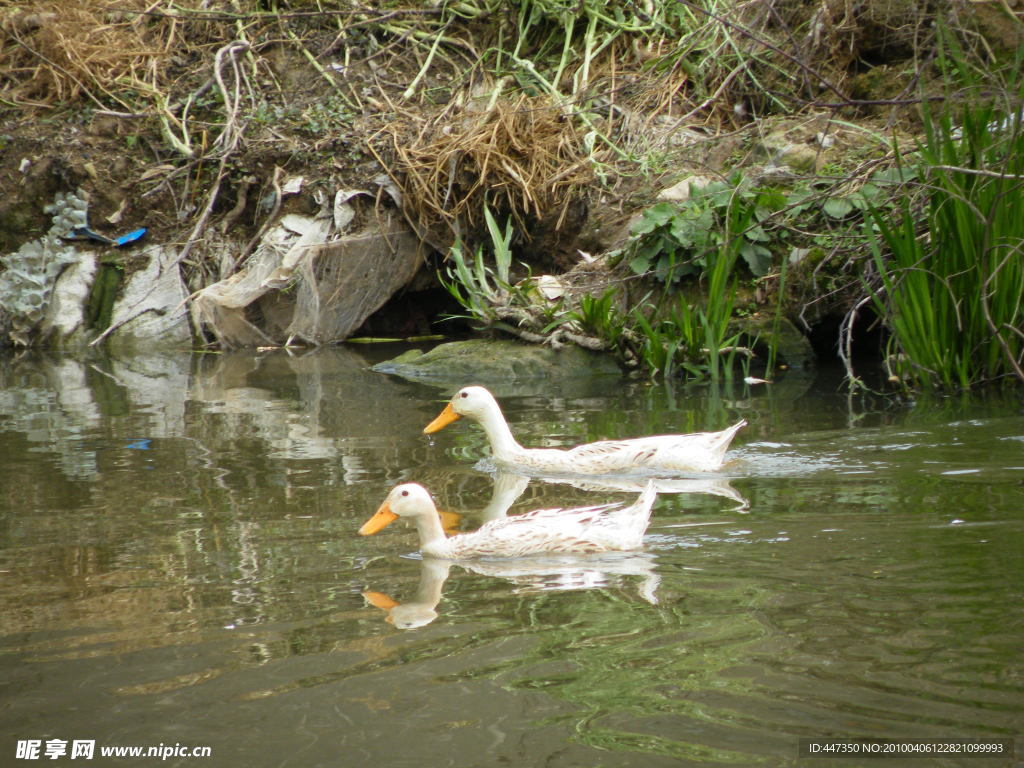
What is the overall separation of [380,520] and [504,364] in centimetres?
573

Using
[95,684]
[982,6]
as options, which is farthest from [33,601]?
[982,6]

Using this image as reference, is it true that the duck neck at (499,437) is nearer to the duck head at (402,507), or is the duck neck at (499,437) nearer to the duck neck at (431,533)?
the duck head at (402,507)

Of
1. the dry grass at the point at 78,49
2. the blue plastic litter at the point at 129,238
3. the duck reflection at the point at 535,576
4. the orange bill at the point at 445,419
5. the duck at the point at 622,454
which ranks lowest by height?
the duck reflection at the point at 535,576

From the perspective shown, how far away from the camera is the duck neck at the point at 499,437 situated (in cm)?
698

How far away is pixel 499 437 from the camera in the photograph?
7.06m

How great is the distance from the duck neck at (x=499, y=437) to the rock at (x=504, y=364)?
10.9 feet

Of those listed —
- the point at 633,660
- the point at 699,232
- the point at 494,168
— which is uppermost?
the point at 494,168

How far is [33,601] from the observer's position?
4367 mm

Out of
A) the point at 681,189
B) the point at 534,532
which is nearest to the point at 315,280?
the point at 681,189

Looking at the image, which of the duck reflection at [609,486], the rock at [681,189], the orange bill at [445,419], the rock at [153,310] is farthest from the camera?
the rock at [153,310]

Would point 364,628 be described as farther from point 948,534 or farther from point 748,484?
point 748,484

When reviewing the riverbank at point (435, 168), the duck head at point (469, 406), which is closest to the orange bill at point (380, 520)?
the duck head at point (469, 406)

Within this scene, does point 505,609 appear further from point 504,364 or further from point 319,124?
point 319,124

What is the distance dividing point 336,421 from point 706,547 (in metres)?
4.42
